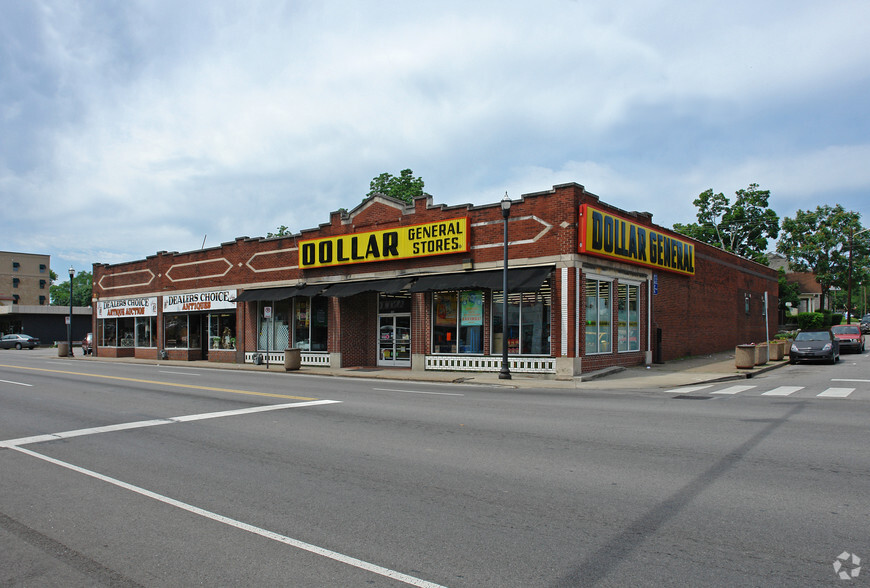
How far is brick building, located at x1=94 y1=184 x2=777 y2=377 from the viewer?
20.0 metres

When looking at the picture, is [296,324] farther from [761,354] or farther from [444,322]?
[761,354]

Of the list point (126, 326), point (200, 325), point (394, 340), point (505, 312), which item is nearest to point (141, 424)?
point (505, 312)

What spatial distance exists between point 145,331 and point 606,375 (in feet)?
100

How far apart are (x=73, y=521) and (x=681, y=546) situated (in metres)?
5.45

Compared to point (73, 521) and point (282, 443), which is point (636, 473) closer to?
point (282, 443)

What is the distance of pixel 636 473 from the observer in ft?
22.0

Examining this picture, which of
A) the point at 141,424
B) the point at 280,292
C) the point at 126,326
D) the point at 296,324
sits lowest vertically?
the point at 141,424

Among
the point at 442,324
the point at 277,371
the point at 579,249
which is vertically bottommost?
the point at 277,371

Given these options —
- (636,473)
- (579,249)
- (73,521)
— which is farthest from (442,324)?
(73,521)

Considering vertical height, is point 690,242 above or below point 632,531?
above

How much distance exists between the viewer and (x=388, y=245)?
2438 cm

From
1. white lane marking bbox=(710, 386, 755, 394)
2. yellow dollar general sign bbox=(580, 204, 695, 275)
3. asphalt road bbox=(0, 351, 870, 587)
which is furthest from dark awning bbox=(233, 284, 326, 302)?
white lane marking bbox=(710, 386, 755, 394)

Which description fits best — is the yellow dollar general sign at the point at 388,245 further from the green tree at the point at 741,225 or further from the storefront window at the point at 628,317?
the green tree at the point at 741,225

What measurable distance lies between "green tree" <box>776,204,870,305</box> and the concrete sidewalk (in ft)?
171
